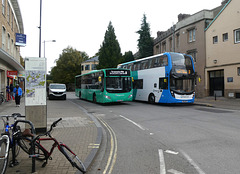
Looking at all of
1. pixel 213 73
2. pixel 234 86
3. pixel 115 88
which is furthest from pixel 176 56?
pixel 213 73

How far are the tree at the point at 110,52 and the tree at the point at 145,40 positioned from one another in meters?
17.1

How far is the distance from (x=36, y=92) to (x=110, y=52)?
4908cm

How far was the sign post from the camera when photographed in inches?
255

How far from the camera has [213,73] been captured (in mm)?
23469

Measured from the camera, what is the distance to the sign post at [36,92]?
6473mm

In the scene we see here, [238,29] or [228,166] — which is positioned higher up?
[238,29]

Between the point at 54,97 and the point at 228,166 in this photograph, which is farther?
the point at 54,97

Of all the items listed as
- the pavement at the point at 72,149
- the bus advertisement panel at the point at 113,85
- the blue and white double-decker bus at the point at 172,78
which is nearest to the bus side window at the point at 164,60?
the blue and white double-decker bus at the point at 172,78

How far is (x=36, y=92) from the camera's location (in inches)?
256

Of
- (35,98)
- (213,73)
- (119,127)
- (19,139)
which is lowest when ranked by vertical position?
(119,127)

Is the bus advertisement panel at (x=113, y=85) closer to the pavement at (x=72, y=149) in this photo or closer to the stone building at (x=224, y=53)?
the pavement at (x=72, y=149)

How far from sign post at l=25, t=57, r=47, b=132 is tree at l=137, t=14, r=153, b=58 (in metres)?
32.0

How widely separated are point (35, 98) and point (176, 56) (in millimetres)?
11891

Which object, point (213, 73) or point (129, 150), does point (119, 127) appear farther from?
point (213, 73)
